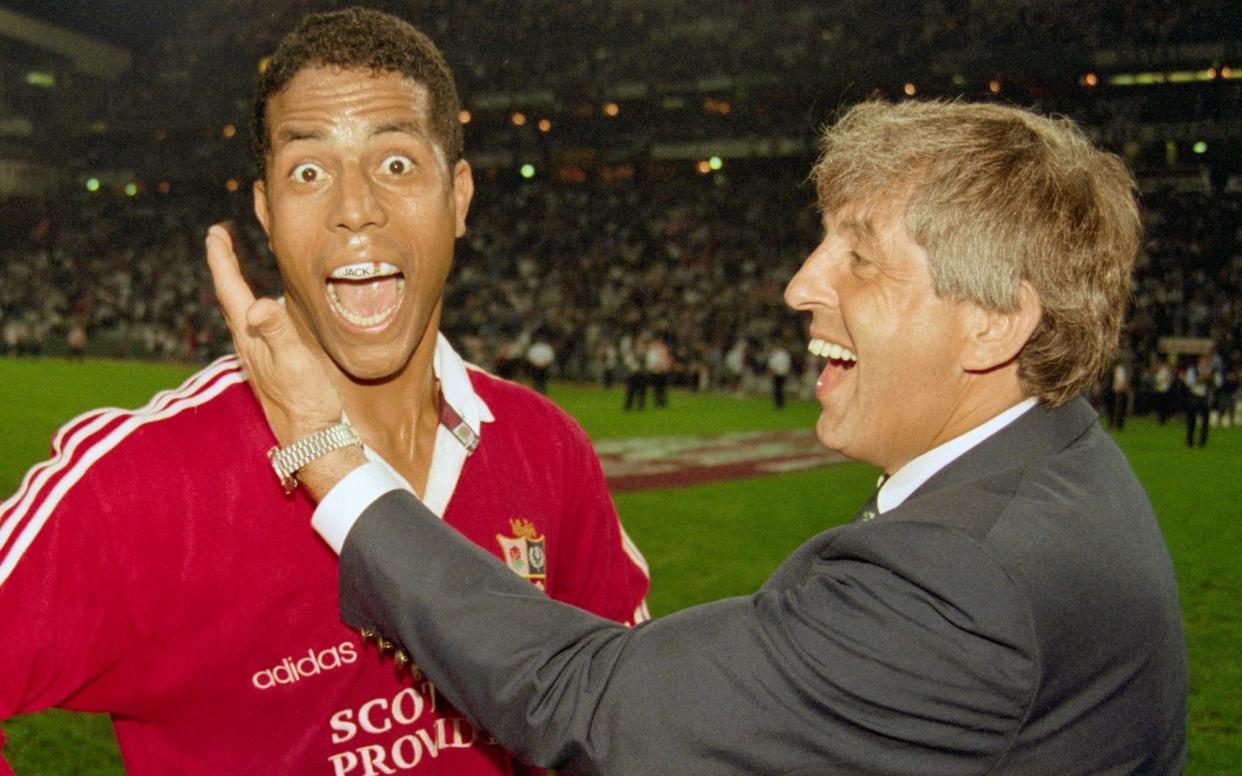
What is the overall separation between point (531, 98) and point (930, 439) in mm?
45881

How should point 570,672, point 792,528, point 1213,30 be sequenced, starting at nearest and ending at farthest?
1. point 570,672
2. point 792,528
3. point 1213,30

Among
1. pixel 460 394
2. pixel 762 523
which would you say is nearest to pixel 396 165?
pixel 460 394

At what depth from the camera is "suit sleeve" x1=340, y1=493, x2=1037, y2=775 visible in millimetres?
1918

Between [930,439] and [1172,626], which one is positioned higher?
[930,439]

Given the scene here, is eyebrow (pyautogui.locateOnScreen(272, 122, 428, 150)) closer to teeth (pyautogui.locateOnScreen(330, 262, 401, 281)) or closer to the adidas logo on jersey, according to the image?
teeth (pyautogui.locateOnScreen(330, 262, 401, 281))

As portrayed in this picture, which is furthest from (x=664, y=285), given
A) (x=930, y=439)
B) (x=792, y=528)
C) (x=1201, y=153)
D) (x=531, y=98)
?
(x=930, y=439)

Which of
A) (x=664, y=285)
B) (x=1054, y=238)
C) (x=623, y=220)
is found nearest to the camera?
(x=1054, y=238)

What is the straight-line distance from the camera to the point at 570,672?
2092mm

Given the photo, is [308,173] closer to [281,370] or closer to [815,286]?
[281,370]

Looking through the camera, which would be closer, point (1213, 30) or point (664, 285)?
point (1213, 30)

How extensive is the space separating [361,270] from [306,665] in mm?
915

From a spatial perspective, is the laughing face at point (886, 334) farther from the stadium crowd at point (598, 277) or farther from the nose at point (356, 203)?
the stadium crowd at point (598, 277)

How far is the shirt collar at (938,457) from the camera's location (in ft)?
7.75

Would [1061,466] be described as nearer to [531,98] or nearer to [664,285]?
[664,285]
